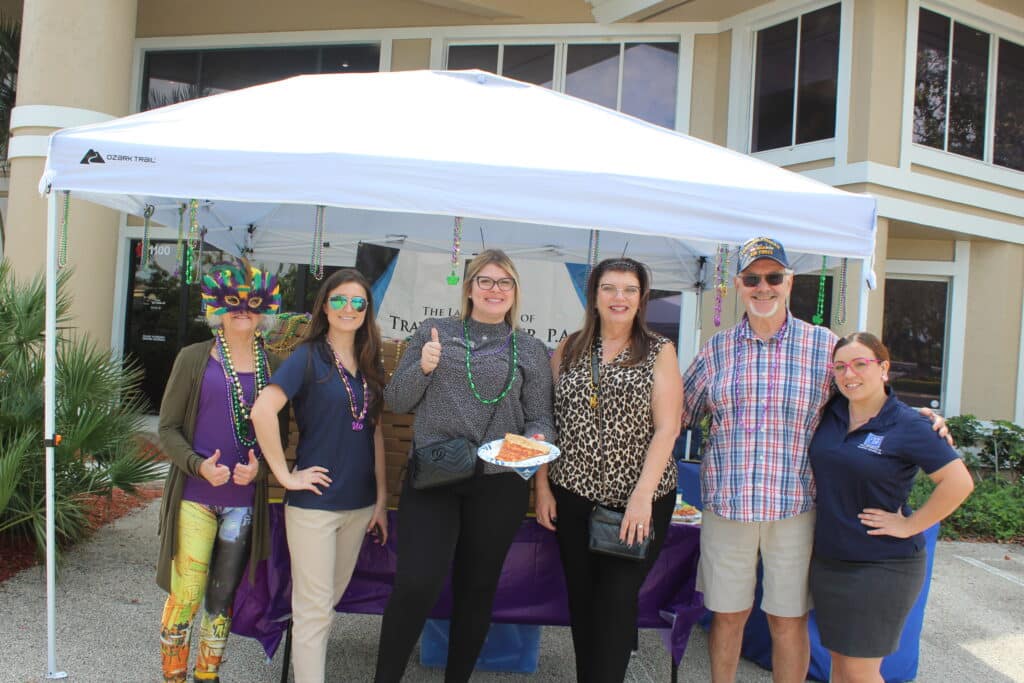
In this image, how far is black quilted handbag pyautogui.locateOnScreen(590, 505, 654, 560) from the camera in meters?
2.67

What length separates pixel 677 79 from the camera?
30.0 ft

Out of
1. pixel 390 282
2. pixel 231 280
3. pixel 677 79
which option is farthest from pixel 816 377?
pixel 677 79

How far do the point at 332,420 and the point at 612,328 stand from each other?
1121 mm

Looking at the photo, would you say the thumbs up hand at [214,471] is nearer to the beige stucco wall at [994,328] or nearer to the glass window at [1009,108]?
the beige stucco wall at [994,328]

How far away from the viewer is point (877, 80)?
7703 mm

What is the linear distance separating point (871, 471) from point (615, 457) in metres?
0.88

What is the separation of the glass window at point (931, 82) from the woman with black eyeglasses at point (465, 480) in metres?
7.44

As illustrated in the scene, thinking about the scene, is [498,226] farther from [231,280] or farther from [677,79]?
[677,79]

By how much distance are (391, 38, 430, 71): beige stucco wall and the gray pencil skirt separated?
28.1 feet

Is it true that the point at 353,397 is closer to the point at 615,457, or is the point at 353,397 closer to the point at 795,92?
the point at 615,457

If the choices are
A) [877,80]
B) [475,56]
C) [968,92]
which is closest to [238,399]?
[877,80]

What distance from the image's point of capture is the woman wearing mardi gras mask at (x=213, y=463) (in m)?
2.75

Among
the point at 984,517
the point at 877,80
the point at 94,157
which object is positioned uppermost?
the point at 877,80

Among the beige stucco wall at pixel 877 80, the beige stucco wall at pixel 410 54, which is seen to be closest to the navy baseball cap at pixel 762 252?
the beige stucco wall at pixel 877 80
